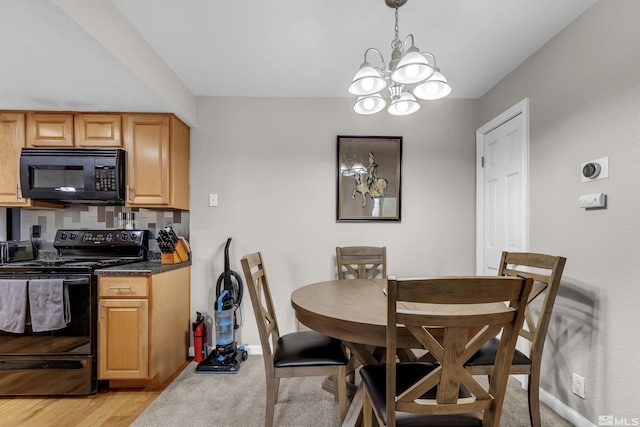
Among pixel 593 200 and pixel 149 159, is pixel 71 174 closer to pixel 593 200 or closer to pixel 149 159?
pixel 149 159

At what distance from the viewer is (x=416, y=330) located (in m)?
1.01

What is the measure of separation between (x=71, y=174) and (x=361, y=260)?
2528mm

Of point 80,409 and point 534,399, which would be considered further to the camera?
point 80,409

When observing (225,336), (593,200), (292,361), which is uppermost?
(593,200)

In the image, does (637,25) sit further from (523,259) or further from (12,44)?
(12,44)

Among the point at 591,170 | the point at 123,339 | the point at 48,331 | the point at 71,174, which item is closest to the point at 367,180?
the point at 591,170

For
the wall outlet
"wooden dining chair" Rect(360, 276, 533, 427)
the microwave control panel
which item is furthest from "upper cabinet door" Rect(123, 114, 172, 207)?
the wall outlet

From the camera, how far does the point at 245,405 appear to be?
1.99m

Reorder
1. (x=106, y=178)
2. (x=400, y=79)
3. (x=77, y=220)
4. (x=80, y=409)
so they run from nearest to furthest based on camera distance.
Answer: (x=400, y=79) → (x=80, y=409) → (x=106, y=178) → (x=77, y=220)

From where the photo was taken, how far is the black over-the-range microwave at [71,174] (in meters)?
2.43

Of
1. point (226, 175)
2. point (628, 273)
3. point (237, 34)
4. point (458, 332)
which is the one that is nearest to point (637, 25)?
point (628, 273)

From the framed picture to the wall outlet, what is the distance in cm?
163

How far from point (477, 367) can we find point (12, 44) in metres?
2.97

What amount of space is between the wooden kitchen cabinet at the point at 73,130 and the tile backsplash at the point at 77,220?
2.05 ft
